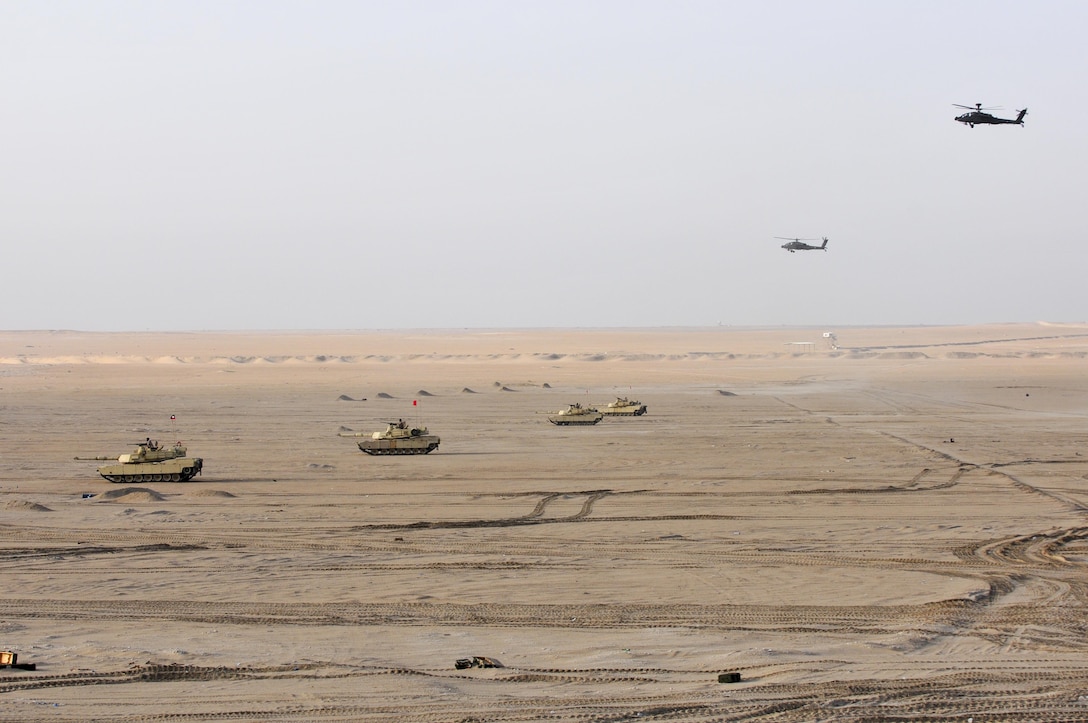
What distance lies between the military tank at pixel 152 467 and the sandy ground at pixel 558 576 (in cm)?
118

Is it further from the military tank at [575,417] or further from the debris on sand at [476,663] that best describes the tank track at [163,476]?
the military tank at [575,417]

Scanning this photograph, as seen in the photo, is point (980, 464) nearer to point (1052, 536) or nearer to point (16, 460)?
point (1052, 536)

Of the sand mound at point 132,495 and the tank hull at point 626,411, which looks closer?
the sand mound at point 132,495

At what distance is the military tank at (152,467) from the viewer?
111 feet

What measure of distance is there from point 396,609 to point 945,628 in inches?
315

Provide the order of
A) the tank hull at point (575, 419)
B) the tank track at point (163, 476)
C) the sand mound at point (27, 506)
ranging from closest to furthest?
the sand mound at point (27, 506), the tank track at point (163, 476), the tank hull at point (575, 419)

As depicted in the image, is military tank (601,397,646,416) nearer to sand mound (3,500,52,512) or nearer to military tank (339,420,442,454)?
military tank (339,420,442,454)

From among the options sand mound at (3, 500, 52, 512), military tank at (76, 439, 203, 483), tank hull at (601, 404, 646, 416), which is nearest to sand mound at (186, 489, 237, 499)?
military tank at (76, 439, 203, 483)

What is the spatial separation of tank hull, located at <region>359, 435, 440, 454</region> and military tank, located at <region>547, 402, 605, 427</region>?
43.1 ft

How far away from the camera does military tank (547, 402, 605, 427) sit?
174 ft

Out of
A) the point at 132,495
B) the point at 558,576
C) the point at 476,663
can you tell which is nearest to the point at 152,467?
the point at 132,495

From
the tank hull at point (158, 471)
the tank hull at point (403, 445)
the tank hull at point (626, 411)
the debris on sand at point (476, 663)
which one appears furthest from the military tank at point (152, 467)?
the tank hull at point (626, 411)

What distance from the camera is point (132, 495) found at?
3052 cm

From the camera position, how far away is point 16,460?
3909 cm
